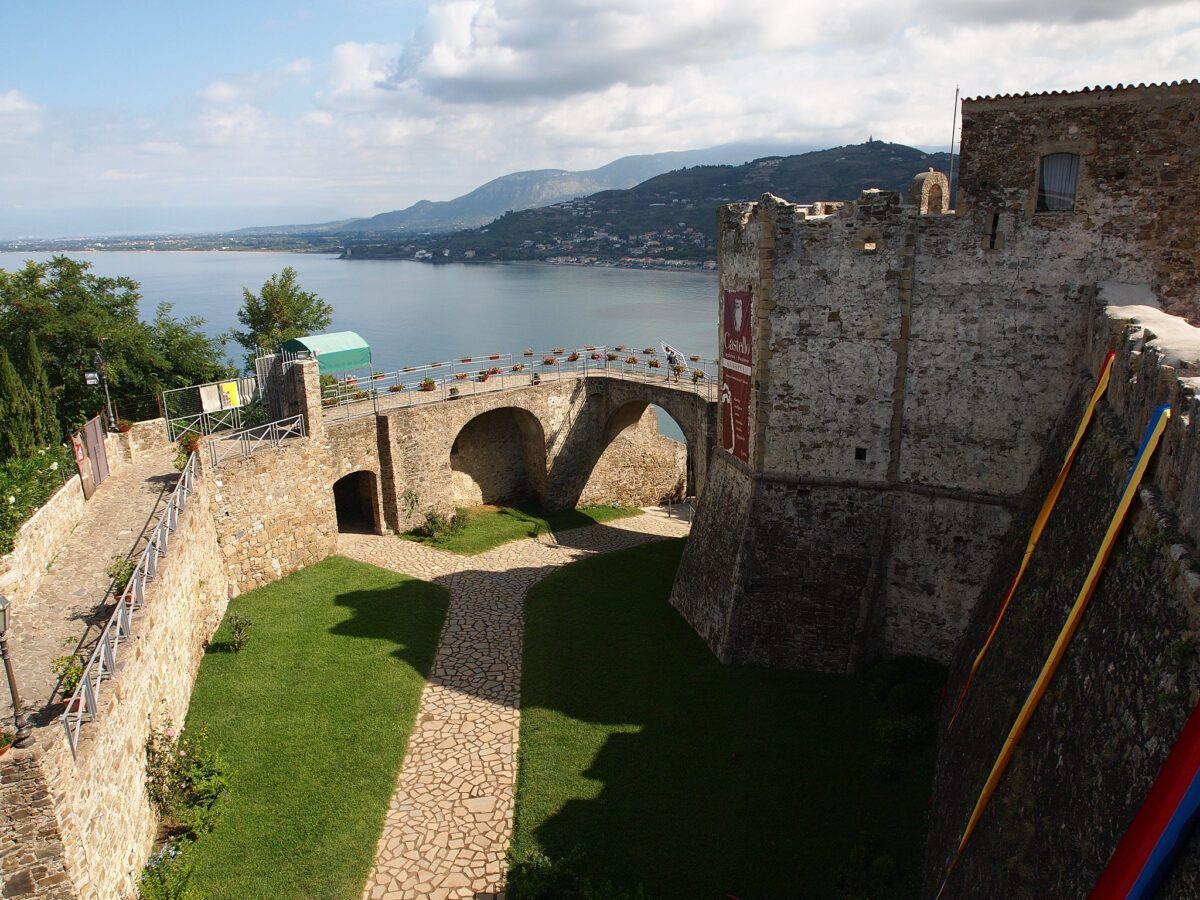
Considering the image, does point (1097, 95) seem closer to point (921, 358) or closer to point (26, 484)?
point (921, 358)

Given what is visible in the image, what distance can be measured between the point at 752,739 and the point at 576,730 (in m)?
2.88

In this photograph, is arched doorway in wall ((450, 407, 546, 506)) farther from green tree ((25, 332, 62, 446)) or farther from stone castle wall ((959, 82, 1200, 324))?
stone castle wall ((959, 82, 1200, 324))

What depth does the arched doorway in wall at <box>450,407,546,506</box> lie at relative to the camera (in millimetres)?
25000

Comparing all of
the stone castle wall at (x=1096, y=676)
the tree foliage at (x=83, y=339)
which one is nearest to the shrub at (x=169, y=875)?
the stone castle wall at (x=1096, y=676)

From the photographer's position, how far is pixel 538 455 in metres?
25.6

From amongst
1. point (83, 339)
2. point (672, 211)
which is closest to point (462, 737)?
point (83, 339)

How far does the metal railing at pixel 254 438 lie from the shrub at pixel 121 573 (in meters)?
4.60

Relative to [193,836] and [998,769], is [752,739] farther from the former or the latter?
[193,836]

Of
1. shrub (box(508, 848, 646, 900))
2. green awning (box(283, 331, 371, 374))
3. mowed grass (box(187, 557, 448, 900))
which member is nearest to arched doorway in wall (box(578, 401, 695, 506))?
green awning (box(283, 331, 371, 374))

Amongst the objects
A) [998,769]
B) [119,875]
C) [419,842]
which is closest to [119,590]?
[119,875]

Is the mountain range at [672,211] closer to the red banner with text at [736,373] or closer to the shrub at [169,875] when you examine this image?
the red banner with text at [736,373]

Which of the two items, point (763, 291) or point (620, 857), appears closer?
point (620, 857)

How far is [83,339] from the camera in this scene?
918 inches

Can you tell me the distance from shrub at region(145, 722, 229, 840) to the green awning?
13.7 metres
